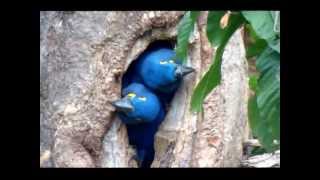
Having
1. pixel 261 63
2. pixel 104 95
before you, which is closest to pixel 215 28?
pixel 261 63

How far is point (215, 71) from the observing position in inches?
44.6

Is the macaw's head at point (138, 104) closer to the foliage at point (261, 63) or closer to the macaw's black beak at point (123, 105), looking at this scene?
the macaw's black beak at point (123, 105)

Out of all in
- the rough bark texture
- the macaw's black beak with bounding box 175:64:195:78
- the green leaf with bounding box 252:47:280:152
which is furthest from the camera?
the macaw's black beak with bounding box 175:64:195:78

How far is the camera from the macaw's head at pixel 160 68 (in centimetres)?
236

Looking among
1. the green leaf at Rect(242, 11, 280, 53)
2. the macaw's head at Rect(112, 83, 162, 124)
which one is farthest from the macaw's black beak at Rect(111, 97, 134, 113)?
the green leaf at Rect(242, 11, 280, 53)

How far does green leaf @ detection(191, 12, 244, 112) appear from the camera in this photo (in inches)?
41.5

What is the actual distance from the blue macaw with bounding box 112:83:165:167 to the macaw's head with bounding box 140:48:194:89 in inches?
1.8

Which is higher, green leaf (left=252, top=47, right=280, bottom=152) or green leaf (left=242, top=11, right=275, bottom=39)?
green leaf (left=242, top=11, right=275, bottom=39)

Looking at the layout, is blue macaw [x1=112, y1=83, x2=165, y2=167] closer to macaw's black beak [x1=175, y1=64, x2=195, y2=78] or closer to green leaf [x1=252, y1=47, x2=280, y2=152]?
macaw's black beak [x1=175, y1=64, x2=195, y2=78]

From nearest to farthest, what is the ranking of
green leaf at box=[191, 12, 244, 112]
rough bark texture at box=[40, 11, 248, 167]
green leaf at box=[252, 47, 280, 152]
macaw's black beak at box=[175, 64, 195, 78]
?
green leaf at box=[252, 47, 280, 152], green leaf at box=[191, 12, 244, 112], rough bark texture at box=[40, 11, 248, 167], macaw's black beak at box=[175, 64, 195, 78]

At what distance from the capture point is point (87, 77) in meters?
2.22

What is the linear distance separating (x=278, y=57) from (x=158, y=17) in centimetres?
137
